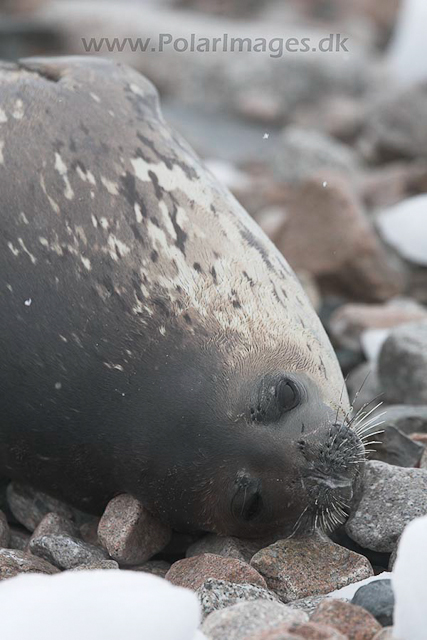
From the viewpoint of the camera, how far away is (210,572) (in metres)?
3.47

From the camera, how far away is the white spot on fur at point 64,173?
402 cm

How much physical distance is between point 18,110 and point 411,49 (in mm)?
8908

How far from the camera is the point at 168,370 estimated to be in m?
3.71

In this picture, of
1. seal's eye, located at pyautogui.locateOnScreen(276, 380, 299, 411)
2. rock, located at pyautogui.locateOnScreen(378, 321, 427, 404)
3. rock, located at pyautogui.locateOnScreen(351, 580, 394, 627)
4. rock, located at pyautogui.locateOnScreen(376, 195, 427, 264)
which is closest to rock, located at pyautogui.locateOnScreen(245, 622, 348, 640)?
rock, located at pyautogui.locateOnScreen(351, 580, 394, 627)

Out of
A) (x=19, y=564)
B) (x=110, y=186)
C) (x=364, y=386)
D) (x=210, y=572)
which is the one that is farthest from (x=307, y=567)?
(x=364, y=386)

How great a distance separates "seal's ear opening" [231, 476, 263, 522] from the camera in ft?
12.0

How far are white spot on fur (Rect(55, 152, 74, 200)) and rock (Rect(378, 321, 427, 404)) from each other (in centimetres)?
185

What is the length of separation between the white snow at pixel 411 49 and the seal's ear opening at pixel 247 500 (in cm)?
902

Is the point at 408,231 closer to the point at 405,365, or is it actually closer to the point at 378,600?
the point at 405,365

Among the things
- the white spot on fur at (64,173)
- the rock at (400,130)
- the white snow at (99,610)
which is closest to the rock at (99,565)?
the white snow at (99,610)

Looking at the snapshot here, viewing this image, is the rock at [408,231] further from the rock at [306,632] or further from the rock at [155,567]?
the rock at [306,632]

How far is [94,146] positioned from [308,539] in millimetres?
1647

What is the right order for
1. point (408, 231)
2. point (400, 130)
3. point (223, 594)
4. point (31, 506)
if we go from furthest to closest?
1. point (400, 130)
2. point (408, 231)
3. point (31, 506)
4. point (223, 594)

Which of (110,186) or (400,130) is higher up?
(110,186)
